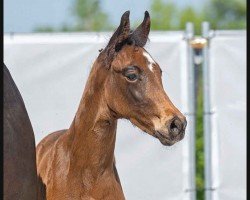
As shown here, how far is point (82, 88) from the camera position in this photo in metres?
5.93

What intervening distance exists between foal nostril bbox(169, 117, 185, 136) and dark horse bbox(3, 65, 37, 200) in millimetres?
2399

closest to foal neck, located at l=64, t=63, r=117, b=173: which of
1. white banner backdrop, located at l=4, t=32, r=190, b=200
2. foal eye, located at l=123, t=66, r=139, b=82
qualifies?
foal eye, located at l=123, t=66, r=139, b=82

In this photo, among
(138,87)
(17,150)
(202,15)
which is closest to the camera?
(17,150)

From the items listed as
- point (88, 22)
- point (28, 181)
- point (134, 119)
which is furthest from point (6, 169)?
point (88, 22)

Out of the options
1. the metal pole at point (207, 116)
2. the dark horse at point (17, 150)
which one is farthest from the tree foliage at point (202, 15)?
the dark horse at point (17, 150)

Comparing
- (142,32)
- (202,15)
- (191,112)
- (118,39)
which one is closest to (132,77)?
(118,39)

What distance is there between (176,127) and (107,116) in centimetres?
56

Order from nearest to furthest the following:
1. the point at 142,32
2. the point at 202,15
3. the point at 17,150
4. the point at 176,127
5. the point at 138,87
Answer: the point at 17,150
the point at 176,127
the point at 138,87
the point at 142,32
the point at 202,15

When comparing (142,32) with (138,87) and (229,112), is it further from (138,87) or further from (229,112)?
(229,112)

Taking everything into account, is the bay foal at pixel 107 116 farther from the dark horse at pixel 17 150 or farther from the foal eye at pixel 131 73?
the dark horse at pixel 17 150

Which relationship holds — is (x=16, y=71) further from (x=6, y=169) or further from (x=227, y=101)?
(x=6, y=169)

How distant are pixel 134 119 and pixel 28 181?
2763 millimetres

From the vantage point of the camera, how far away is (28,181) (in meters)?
1.34

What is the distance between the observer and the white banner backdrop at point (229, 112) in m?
5.88
